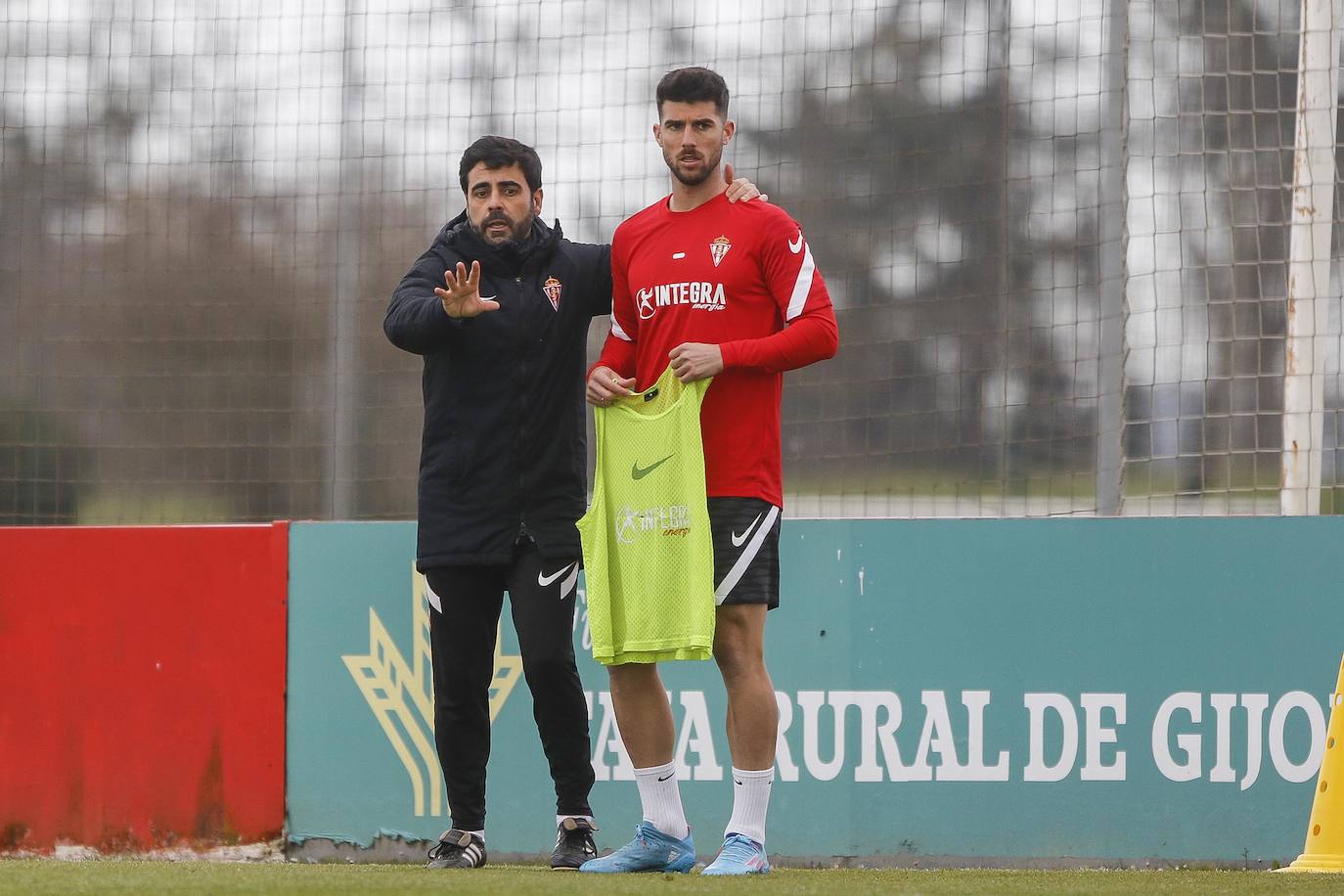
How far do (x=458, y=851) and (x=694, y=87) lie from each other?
6.38 ft

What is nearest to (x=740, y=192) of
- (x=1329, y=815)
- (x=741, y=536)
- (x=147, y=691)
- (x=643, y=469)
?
(x=643, y=469)

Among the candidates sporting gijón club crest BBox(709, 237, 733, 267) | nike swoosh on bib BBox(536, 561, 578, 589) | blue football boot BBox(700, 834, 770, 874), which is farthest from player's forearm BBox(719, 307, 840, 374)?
blue football boot BBox(700, 834, 770, 874)

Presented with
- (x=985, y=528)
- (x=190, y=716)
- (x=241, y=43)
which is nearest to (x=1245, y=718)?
(x=985, y=528)

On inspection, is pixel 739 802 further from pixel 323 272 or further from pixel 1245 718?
pixel 323 272

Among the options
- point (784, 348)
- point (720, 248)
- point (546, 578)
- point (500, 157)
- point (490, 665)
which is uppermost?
point (500, 157)

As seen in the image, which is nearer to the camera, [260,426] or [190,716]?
[190,716]

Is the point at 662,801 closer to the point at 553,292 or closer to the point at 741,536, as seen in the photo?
the point at 741,536

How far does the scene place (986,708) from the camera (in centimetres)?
525

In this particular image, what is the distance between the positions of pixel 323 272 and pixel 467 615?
237cm

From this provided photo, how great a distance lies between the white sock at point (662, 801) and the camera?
402 cm

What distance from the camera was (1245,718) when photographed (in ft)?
16.8

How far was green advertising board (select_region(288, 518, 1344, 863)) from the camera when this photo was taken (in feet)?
16.8

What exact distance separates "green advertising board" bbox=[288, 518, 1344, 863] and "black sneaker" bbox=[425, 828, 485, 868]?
1298 mm

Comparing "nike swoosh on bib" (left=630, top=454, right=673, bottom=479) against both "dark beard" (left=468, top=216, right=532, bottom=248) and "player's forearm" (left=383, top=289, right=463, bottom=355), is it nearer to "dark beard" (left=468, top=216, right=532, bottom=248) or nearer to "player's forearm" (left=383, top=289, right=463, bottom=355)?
"player's forearm" (left=383, top=289, right=463, bottom=355)
